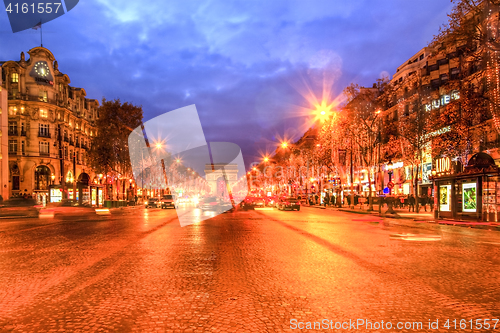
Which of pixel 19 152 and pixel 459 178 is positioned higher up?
pixel 19 152

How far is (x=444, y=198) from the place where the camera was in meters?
25.4

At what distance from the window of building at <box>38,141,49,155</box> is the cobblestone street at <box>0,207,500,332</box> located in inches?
2179

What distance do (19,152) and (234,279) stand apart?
61412 millimetres

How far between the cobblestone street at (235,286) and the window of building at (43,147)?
55338mm

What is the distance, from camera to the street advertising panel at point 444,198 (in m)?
24.9

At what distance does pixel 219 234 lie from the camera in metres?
15.0

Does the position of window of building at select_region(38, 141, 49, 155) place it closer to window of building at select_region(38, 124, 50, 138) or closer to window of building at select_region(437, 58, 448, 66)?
window of building at select_region(38, 124, 50, 138)

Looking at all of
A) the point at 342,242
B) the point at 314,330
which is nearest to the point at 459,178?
the point at 342,242

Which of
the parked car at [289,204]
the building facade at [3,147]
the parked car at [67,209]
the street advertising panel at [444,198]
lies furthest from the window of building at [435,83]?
the building facade at [3,147]

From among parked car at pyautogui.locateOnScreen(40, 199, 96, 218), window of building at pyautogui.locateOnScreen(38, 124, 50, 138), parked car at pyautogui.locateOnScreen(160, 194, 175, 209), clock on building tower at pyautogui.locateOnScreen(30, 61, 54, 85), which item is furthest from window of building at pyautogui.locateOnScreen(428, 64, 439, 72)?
window of building at pyautogui.locateOnScreen(38, 124, 50, 138)

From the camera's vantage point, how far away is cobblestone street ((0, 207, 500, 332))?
4.93 metres

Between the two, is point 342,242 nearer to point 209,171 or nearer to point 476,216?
point 476,216

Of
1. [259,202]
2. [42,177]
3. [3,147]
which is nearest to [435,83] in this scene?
[259,202]

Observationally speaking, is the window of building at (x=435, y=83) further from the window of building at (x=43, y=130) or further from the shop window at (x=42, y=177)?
the shop window at (x=42, y=177)
